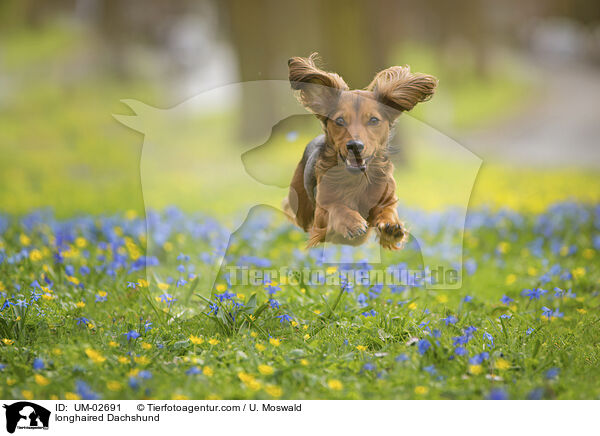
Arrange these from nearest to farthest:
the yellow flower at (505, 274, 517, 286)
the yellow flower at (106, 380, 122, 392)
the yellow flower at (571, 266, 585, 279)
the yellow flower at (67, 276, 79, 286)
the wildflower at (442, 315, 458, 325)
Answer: the yellow flower at (106, 380, 122, 392) → the wildflower at (442, 315, 458, 325) → the yellow flower at (67, 276, 79, 286) → the yellow flower at (571, 266, 585, 279) → the yellow flower at (505, 274, 517, 286)

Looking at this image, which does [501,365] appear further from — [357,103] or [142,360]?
[142,360]

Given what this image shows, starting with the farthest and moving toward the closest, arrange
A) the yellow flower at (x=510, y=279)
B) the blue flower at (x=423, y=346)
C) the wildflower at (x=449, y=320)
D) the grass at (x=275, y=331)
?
the yellow flower at (x=510, y=279), the wildflower at (x=449, y=320), the blue flower at (x=423, y=346), the grass at (x=275, y=331)

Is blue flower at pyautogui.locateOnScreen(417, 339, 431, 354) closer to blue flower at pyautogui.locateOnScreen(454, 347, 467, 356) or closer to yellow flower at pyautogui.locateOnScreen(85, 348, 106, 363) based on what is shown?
blue flower at pyautogui.locateOnScreen(454, 347, 467, 356)

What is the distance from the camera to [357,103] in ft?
10.3

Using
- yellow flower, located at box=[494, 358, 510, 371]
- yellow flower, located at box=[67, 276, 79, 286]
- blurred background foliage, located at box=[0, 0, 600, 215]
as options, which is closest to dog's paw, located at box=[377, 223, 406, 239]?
yellow flower, located at box=[494, 358, 510, 371]

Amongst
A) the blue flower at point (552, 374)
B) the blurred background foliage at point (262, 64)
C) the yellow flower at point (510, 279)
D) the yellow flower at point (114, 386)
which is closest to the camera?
the yellow flower at point (114, 386)

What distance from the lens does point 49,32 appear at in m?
19.8

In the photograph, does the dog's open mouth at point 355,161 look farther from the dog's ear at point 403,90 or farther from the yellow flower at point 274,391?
the yellow flower at point 274,391

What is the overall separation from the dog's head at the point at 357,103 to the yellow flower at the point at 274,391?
1206 millimetres

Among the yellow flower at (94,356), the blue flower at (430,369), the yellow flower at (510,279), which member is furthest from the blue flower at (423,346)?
the yellow flower at (510,279)

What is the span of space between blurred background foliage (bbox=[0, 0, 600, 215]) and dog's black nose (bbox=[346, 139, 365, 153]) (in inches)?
123

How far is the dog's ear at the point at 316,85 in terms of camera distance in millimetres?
3203
